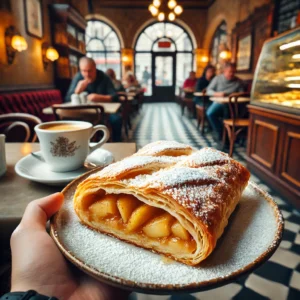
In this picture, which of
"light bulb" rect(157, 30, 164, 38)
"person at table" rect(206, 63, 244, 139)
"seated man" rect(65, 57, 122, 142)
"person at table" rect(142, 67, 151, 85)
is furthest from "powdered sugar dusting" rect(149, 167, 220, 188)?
"person at table" rect(142, 67, 151, 85)

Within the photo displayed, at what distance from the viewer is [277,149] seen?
2.55 m

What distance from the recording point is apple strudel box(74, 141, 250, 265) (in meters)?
0.48

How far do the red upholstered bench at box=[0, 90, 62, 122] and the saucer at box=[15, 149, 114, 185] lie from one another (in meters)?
3.47

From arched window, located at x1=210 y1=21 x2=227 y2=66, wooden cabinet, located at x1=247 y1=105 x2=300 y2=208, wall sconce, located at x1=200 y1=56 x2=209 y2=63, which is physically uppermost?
arched window, located at x1=210 y1=21 x2=227 y2=66

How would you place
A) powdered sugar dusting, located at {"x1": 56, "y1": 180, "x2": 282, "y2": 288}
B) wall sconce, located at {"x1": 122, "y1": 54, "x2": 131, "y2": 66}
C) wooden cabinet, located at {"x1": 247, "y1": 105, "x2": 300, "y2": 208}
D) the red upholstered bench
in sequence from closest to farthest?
powdered sugar dusting, located at {"x1": 56, "y1": 180, "x2": 282, "y2": 288}
wooden cabinet, located at {"x1": 247, "y1": 105, "x2": 300, "y2": 208}
the red upholstered bench
wall sconce, located at {"x1": 122, "y1": 54, "x2": 131, "y2": 66}

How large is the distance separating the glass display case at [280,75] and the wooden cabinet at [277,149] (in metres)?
0.10

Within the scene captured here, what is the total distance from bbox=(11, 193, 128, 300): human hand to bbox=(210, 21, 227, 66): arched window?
35.2ft

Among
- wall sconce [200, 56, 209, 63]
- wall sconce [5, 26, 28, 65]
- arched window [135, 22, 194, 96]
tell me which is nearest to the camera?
wall sconce [5, 26, 28, 65]

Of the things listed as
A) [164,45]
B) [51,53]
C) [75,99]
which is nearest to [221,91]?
[75,99]

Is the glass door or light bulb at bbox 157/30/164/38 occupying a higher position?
light bulb at bbox 157/30/164/38

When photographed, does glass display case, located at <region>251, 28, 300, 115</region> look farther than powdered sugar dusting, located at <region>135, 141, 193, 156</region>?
Yes

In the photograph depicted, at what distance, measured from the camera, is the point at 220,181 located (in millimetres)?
586

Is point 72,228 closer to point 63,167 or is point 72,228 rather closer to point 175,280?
point 175,280

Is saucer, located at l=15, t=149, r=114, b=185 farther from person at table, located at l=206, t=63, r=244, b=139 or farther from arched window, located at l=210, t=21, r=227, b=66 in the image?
arched window, located at l=210, t=21, r=227, b=66
